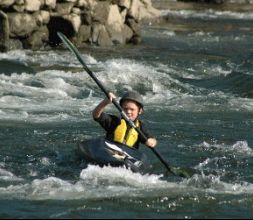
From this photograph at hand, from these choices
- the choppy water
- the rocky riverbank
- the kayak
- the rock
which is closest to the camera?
the choppy water

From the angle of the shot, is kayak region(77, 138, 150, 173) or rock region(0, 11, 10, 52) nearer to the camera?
kayak region(77, 138, 150, 173)

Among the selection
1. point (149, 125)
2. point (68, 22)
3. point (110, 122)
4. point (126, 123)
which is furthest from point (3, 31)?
point (126, 123)

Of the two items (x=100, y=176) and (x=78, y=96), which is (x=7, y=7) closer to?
(x=78, y=96)

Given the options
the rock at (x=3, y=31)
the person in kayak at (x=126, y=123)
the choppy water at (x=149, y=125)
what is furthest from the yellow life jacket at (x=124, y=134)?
the rock at (x=3, y=31)

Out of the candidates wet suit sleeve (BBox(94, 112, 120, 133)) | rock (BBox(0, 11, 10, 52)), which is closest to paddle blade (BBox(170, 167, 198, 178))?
wet suit sleeve (BBox(94, 112, 120, 133))

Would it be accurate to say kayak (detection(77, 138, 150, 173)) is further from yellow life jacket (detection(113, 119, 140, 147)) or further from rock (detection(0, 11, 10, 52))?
rock (detection(0, 11, 10, 52))

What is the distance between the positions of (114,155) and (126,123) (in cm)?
44

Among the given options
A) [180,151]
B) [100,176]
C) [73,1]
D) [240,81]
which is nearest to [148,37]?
[73,1]

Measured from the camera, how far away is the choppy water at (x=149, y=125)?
26.4ft

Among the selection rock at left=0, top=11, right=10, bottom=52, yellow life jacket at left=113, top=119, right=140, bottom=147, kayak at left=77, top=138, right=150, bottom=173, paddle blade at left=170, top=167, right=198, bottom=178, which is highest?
yellow life jacket at left=113, top=119, right=140, bottom=147

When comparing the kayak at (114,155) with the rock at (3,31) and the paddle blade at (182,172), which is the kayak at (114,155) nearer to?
the paddle blade at (182,172)

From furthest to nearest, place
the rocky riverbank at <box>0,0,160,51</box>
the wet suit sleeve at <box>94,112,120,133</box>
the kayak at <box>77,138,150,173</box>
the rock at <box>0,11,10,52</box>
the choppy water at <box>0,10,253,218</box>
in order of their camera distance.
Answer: the rocky riverbank at <box>0,0,160,51</box>
the rock at <box>0,11,10,52</box>
the wet suit sleeve at <box>94,112,120,133</box>
the kayak at <box>77,138,150,173</box>
the choppy water at <box>0,10,253,218</box>

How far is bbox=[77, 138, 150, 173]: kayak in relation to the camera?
9414 mm

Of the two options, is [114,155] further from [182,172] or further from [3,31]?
[3,31]
